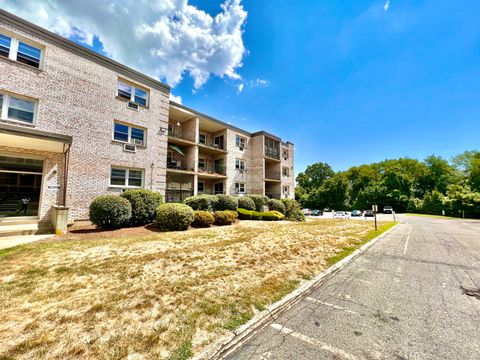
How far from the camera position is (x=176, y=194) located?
18047 mm

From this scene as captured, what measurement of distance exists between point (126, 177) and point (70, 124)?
417cm

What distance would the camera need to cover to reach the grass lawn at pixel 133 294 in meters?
2.59

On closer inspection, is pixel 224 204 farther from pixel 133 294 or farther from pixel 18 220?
pixel 133 294

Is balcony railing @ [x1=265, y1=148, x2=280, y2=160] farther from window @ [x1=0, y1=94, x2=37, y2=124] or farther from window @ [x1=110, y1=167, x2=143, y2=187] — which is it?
window @ [x1=0, y1=94, x2=37, y2=124]

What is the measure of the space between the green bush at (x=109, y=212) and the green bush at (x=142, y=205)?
662mm

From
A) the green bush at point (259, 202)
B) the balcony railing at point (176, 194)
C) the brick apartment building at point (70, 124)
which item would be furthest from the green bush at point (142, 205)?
the green bush at point (259, 202)

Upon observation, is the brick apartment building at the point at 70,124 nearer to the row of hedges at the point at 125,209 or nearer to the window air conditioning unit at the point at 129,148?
the window air conditioning unit at the point at 129,148

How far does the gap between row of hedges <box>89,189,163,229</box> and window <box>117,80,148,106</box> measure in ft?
23.0

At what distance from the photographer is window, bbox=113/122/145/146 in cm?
1322

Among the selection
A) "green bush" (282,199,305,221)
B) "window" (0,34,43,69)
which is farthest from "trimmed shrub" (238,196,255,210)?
"window" (0,34,43,69)

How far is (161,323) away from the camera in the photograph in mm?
3008

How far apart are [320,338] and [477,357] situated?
6.30ft

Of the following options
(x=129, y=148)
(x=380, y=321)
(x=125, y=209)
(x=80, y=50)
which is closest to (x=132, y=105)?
(x=129, y=148)

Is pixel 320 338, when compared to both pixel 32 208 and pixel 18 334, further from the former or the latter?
pixel 32 208
